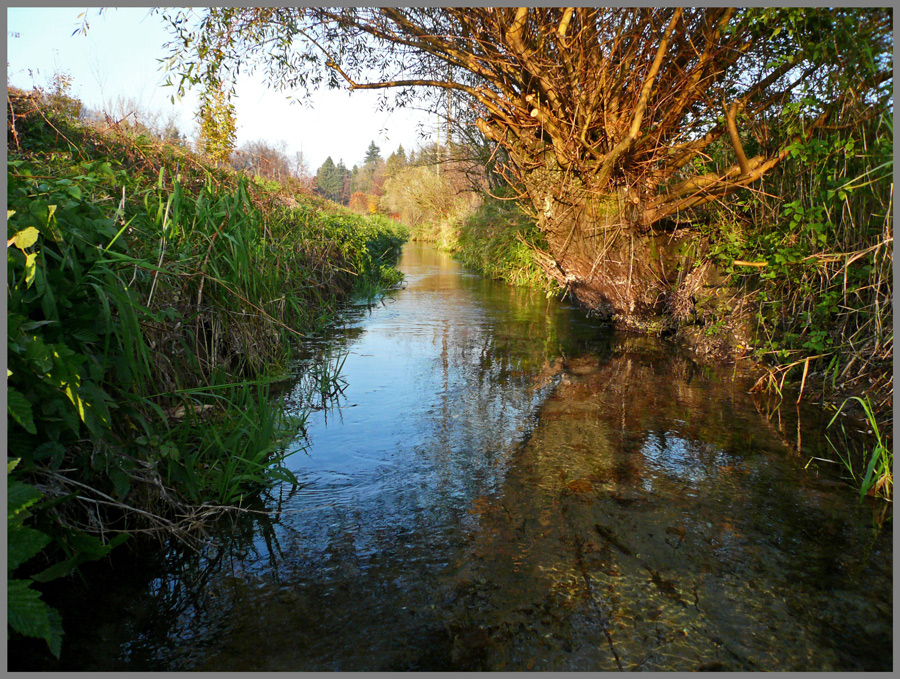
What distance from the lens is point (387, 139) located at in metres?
8.28

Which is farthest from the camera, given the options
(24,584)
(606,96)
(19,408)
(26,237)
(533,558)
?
(606,96)

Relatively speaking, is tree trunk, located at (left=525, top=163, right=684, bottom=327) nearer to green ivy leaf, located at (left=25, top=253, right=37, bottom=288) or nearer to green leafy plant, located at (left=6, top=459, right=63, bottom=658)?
green ivy leaf, located at (left=25, top=253, right=37, bottom=288)

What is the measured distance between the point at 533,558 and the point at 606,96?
573 cm

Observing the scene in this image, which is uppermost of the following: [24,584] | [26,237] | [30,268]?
[26,237]

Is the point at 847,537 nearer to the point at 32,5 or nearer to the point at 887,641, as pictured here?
the point at 887,641

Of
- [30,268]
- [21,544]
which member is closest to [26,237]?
[30,268]

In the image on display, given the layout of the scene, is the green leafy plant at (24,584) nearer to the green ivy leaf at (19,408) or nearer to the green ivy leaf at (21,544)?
the green ivy leaf at (21,544)

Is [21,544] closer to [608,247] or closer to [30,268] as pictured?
[30,268]

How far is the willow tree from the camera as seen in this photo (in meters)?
5.71

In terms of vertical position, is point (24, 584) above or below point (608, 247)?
below

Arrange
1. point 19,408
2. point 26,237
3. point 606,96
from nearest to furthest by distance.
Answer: point 19,408 < point 26,237 < point 606,96

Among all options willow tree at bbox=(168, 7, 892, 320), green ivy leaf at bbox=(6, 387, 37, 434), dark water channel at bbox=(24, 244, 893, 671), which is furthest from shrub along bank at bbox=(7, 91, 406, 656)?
willow tree at bbox=(168, 7, 892, 320)

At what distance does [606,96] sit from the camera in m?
6.62

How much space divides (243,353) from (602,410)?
2.87m
